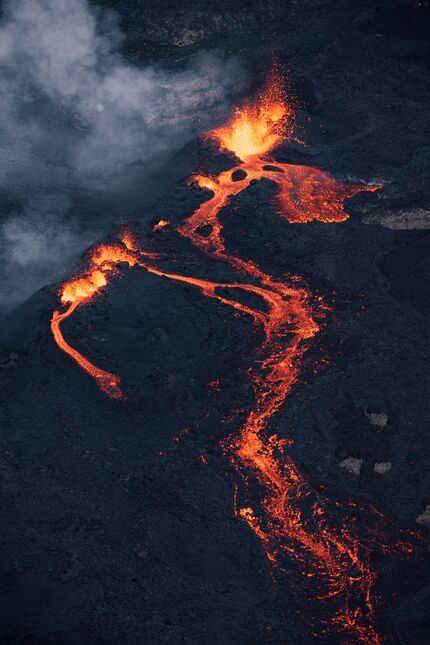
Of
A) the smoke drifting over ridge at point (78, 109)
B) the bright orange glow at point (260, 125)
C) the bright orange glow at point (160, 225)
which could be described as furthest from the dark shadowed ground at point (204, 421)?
the smoke drifting over ridge at point (78, 109)

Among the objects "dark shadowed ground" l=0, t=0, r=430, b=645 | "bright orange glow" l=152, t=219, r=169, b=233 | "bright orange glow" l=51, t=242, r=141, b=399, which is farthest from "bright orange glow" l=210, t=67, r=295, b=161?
"bright orange glow" l=51, t=242, r=141, b=399

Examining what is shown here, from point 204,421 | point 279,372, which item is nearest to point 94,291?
point 204,421

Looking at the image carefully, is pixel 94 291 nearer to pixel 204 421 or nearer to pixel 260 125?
pixel 204 421

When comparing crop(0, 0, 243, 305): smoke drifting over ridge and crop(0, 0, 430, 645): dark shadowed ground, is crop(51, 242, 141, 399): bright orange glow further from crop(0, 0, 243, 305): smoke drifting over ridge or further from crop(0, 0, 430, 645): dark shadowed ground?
crop(0, 0, 243, 305): smoke drifting over ridge

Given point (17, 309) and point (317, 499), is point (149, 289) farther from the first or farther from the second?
point (317, 499)

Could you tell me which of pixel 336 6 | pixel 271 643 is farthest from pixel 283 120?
pixel 271 643
